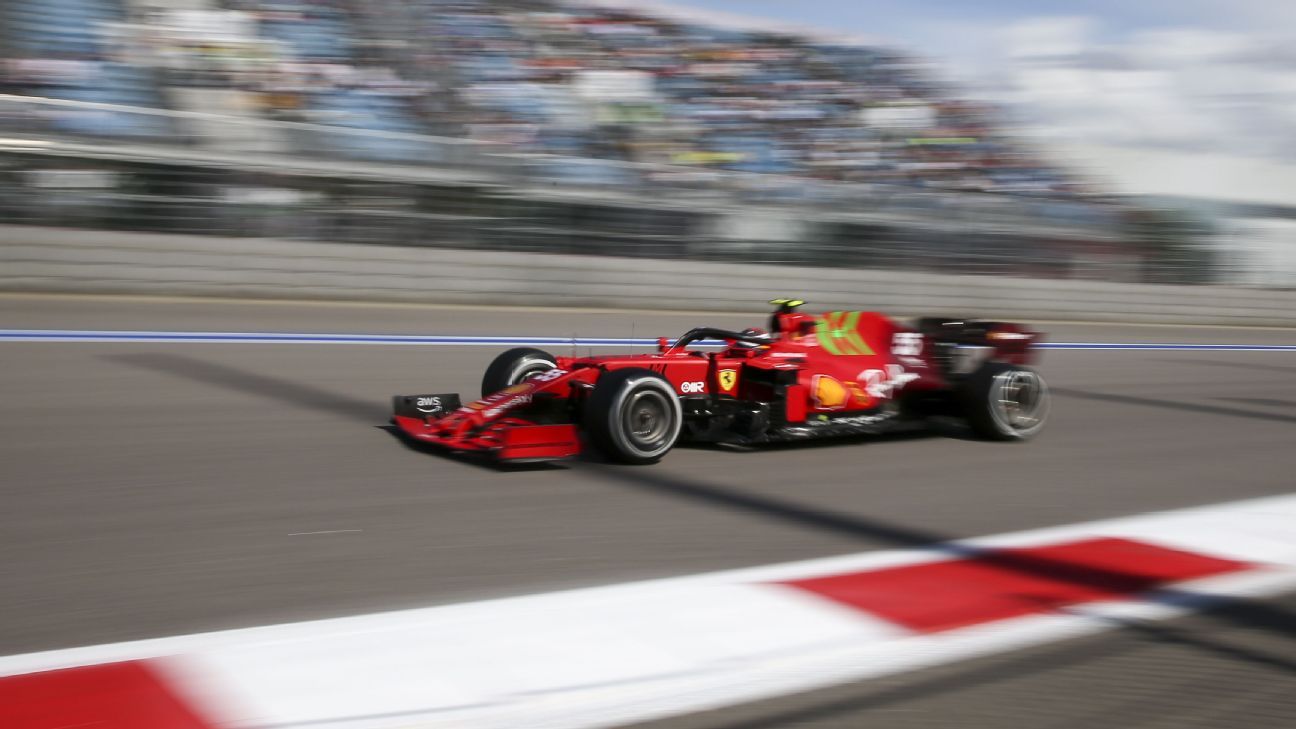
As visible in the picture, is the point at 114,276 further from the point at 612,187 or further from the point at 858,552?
the point at 858,552

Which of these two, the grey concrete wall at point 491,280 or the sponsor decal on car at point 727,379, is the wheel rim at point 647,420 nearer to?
the sponsor decal on car at point 727,379

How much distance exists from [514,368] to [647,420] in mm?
978

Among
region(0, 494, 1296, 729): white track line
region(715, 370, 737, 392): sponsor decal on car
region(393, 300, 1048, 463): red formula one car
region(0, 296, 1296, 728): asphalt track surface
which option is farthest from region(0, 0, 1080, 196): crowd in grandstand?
region(0, 494, 1296, 729): white track line

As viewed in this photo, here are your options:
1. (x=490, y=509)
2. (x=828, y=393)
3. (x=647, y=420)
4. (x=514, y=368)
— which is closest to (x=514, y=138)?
(x=514, y=368)

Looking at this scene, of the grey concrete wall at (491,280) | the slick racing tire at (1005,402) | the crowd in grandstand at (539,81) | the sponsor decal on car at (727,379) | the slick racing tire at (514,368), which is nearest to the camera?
the sponsor decal on car at (727,379)

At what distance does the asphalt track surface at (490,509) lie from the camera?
3184 millimetres

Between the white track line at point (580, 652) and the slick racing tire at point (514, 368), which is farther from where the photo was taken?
the slick racing tire at point (514, 368)

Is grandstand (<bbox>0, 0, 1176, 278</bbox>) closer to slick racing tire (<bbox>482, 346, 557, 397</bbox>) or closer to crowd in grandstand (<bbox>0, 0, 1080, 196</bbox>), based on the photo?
crowd in grandstand (<bbox>0, 0, 1080, 196</bbox>)

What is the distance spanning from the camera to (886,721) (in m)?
2.87

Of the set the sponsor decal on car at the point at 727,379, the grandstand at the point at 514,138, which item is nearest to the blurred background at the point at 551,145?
the grandstand at the point at 514,138

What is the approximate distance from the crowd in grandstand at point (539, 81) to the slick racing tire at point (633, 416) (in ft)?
27.4

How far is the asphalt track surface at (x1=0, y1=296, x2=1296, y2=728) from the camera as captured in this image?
3184 mm

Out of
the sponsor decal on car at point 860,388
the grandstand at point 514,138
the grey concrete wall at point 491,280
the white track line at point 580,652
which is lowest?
the white track line at point 580,652

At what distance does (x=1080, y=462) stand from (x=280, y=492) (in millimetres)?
4288
